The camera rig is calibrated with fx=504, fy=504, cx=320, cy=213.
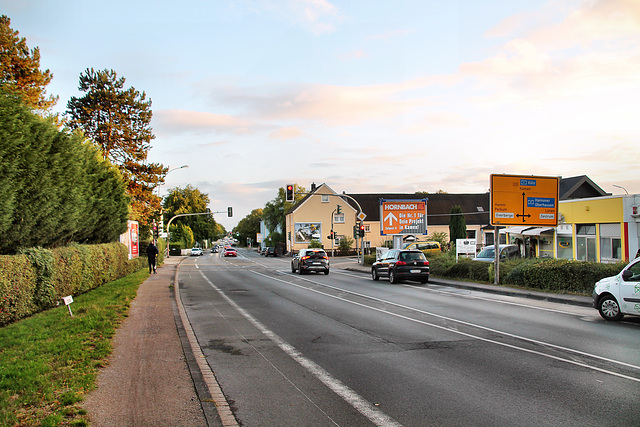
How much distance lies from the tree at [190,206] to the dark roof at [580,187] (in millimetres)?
78699

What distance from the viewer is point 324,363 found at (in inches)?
313

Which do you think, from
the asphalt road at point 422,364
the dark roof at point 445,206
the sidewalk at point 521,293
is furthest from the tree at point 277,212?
the asphalt road at point 422,364

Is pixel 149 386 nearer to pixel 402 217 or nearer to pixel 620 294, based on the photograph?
pixel 620 294

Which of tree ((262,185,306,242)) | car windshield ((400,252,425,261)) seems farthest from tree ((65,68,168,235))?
tree ((262,185,306,242))

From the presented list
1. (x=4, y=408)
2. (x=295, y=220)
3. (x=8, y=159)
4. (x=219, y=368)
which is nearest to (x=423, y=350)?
(x=219, y=368)

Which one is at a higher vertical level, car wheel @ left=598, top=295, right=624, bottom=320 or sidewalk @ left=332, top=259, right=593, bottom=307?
car wheel @ left=598, top=295, right=624, bottom=320

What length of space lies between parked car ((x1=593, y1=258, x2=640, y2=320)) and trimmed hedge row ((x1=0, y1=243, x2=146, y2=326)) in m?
14.3

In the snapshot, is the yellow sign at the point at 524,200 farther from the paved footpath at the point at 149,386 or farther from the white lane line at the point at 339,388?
the paved footpath at the point at 149,386

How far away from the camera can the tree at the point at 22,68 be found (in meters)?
21.5

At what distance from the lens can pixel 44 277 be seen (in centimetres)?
1448

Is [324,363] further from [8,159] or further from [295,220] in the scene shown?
[295,220]

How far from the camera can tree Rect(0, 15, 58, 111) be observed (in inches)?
845

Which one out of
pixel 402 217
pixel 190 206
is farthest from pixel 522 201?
pixel 190 206

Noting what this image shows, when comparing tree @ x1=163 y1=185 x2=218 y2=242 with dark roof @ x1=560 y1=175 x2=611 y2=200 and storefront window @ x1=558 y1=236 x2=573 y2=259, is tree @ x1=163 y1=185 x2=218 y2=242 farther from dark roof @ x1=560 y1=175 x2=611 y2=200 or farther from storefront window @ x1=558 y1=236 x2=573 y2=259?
storefront window @ x1=558 y1=236 x2=573 y2=259
